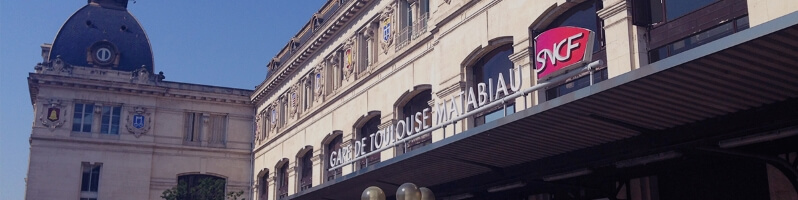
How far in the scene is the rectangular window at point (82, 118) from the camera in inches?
1913

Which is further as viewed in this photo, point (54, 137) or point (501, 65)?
point (54, 137)

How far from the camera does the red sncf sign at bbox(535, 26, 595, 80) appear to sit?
18453mm

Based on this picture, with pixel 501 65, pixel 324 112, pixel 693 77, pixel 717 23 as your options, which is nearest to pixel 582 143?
pixel 717 23

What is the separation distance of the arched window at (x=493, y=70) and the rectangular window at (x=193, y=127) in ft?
99.8

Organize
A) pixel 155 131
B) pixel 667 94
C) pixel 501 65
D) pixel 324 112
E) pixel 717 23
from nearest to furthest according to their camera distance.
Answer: pixel 667 94 < pixel 717 23 < pixel 501 65 < pixel 324 112 < pixel 155 131

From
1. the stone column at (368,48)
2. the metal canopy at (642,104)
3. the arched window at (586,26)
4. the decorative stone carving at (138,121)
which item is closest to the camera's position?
the metal canopy at (642,104)

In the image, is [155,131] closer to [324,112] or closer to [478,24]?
[324,112]

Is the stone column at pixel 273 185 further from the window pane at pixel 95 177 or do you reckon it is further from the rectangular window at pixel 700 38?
the rectangular window at pixel 700 38

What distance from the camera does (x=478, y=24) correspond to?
2425 centimetres

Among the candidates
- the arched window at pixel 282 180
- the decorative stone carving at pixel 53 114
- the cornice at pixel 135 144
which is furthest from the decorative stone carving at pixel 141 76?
the arched window at pixel 282 180

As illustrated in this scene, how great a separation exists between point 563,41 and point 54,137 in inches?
1443

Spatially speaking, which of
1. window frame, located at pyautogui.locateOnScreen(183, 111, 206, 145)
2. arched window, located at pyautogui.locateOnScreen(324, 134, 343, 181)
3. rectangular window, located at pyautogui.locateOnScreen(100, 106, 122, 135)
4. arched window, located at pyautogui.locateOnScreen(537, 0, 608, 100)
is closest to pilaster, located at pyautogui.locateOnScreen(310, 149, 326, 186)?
arched window, located at pyautogui.locateOnScreen(324, 134, 343, 181)

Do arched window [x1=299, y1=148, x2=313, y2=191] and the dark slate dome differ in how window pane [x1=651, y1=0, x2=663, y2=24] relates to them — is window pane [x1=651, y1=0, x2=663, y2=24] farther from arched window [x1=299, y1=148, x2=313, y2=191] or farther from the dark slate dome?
the dark slate dome

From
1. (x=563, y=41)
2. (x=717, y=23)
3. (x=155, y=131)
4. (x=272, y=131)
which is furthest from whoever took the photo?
(x=155, y=131)
